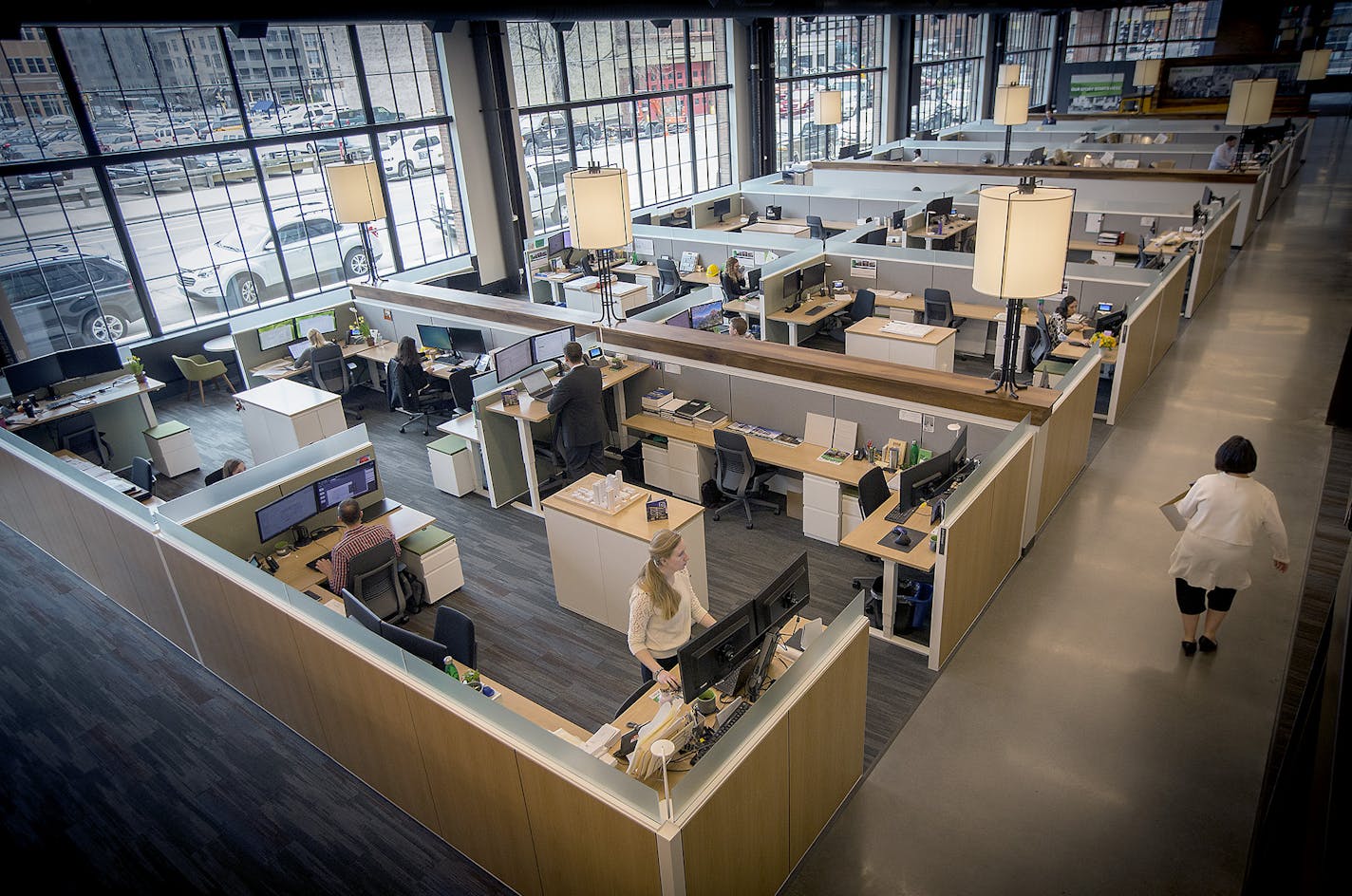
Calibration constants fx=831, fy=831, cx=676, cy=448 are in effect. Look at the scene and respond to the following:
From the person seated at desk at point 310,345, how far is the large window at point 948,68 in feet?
57.8

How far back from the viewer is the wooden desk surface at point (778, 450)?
6.34 metres

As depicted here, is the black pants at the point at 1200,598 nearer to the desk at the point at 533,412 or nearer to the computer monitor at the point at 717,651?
the computer monitor at the point at 717,651

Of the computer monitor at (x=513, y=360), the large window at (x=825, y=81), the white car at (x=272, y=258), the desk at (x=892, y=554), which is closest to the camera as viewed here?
the desk at (x=892, y=554)

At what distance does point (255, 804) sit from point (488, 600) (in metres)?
2.06

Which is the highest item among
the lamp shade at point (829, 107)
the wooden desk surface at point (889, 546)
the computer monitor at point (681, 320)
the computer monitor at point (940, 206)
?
the lamp shade at point (829, 107)

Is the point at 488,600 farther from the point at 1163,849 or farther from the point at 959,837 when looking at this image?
the point at 1163,849

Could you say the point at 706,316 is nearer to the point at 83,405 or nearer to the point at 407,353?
the point at 407,353

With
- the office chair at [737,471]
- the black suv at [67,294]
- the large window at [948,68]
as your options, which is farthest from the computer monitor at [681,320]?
the large window at [948,68]

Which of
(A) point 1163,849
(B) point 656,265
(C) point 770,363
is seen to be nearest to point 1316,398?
(C) point 770,363

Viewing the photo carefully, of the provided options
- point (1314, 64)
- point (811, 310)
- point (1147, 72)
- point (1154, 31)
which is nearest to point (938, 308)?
point (811, 310)

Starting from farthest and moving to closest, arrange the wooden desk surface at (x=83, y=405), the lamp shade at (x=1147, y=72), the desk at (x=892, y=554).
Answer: the lamp shade at (x=1147, y=72)
the wooden desk surface at (x=83, y=405)
the desk at (x=892, y=554)

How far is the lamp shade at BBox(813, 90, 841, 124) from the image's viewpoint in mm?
15539

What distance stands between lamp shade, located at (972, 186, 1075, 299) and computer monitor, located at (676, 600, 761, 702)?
2.72m

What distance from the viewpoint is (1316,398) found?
26.2 feet
